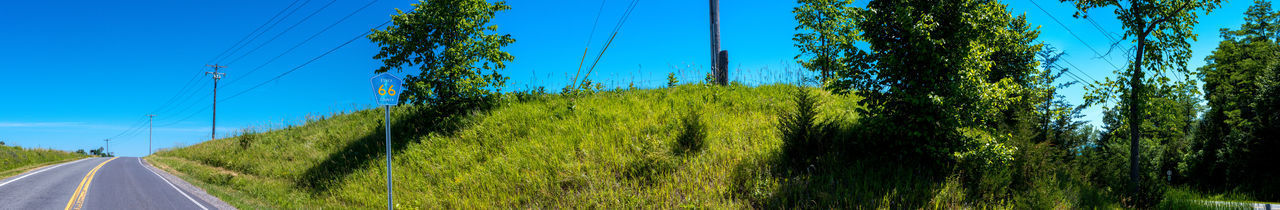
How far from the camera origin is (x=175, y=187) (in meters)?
15.8

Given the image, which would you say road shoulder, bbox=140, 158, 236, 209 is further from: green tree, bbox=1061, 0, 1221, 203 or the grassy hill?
green tree, bbox=1061, 0, 1221, 203

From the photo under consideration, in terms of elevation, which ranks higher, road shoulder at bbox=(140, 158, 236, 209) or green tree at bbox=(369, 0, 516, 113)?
green tree at bbox=(369, 0, 516, 113)

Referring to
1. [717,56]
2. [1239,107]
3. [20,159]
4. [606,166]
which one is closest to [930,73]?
[606,166]

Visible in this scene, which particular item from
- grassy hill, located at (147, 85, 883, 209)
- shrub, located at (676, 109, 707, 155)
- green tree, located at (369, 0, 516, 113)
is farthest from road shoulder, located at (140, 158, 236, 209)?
shrub, located at (676, 109, 707, 155)

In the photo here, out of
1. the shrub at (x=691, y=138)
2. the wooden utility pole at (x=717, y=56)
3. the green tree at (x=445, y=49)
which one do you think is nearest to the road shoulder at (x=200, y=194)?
the green tree at (x=445, y=49)

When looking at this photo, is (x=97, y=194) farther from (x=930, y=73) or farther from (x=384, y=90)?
(x=930, y=73)

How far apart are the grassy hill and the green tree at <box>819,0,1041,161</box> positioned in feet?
6.31

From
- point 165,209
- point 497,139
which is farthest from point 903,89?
point 165,209

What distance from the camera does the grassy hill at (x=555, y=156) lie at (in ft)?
25.5

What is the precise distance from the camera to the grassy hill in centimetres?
778

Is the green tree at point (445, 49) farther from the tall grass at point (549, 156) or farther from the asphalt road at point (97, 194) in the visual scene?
the asphalt road at point (97, 194)

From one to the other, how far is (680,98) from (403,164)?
24.5 feet

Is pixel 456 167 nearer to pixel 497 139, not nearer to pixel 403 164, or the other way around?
pixel 497 139

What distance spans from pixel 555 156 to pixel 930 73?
6.67 meters
